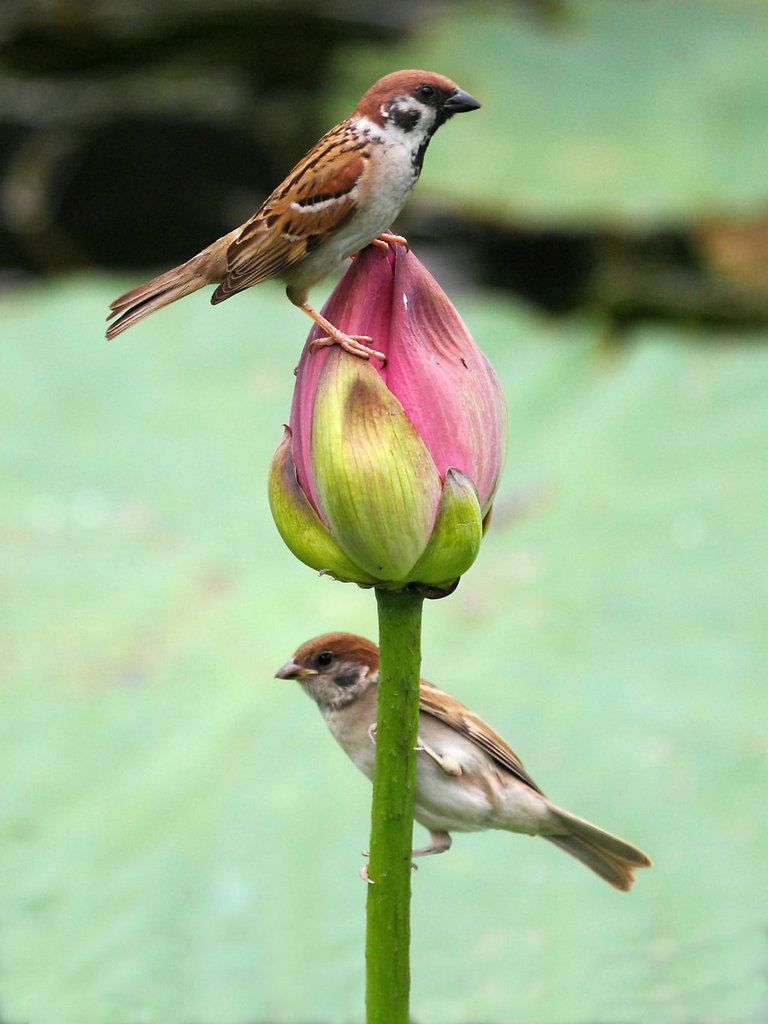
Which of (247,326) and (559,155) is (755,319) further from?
(247,326)

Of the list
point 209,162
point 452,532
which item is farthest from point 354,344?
point 209,162

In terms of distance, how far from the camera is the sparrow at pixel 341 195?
5.78 feet

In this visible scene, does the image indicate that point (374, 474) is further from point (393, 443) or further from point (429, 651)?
point (429, 651)

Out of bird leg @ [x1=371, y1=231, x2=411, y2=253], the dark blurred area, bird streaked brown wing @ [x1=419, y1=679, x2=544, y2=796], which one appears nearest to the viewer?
bird leg @ [x1=371, y1=231, x2=411, y2=253]

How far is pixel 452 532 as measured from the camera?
1368mm

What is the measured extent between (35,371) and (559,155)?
300 centimetres

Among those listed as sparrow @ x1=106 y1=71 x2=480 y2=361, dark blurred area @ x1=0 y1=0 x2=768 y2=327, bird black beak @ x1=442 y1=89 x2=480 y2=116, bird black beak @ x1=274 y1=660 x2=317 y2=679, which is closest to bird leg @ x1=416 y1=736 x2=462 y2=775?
bird black beak @ x1=274 y1=660 x2=317 y2=679

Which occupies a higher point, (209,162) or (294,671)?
(209,162)

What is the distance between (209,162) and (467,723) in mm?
5701

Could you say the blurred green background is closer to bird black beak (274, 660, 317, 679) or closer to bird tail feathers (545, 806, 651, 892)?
bird tail feathers (545, 806, 651, 892)

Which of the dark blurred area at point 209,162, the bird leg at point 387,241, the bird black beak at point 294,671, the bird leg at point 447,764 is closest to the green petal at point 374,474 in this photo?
the bird leg at point 387,241

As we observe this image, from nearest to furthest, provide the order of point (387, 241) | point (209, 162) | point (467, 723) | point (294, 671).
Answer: point (387, 241), point (467, 723), point (294, 671), point (209, 162)

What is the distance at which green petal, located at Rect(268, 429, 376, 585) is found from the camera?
4.60ft

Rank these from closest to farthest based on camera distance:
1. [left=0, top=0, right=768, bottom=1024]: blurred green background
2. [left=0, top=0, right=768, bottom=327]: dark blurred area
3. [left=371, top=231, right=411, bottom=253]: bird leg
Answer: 1. [left=371, top=231, right=411, bottom=253]: bird leg
2. [left=0, top=0, right=768, bottom=1024]: blurred green background
3. [left=0, top=0, right=768, bottom=327]: dark blurred area
